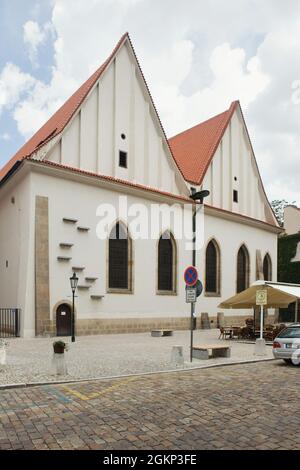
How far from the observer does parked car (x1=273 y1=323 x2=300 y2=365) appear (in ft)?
41.9

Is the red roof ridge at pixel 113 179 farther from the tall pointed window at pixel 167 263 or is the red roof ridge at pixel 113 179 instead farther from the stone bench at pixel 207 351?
the stone bench at pixel 207 351

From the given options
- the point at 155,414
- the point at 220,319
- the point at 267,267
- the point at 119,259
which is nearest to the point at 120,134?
the point at 119,259

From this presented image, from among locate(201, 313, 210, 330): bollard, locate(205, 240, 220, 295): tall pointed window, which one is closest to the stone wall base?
locate(201, 313, 210, 330): bollard

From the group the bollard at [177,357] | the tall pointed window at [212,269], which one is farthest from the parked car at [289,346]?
the tall pointed window at [212,269]

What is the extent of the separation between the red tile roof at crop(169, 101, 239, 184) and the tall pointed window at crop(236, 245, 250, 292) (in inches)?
275

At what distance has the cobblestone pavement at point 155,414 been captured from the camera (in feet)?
17.6

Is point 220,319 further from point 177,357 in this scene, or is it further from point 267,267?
point 177,357

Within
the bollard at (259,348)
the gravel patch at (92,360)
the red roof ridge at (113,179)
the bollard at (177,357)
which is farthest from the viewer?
the red roof ridge at (113,179)

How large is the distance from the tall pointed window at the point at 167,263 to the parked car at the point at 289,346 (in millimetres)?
13624

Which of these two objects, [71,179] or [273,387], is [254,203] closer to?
[71,179]

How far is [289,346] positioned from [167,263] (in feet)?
48.3

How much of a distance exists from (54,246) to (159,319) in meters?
8.18

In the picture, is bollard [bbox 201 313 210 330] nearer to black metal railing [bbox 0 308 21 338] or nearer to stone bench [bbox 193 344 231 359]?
black metal railing [bbox 0 308 21 338]

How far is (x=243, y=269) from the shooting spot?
33.1 metres
